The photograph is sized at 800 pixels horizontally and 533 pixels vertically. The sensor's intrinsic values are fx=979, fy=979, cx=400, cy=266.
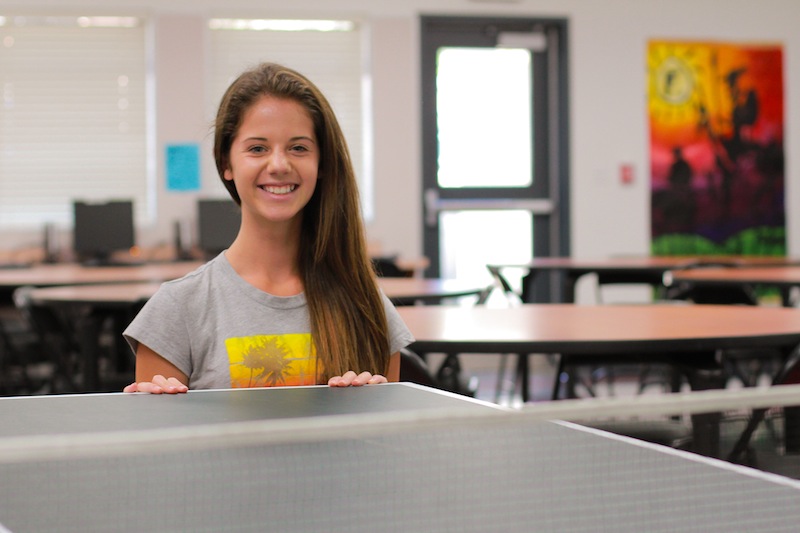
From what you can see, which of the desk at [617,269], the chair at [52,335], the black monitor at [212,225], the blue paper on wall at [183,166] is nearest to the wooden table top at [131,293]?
the chair at [52,335]

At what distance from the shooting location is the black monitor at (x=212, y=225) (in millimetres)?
6895

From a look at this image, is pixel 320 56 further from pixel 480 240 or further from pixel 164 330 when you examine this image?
pixel 164 330

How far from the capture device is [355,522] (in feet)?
2.39

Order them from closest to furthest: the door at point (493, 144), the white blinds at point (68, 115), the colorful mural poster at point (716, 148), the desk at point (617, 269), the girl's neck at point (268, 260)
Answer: the girl's neck at point (268, 260)
the desk at point (617, 269)
the white blinds at point (68, 115)
the door at point (493, 144)
the colorful mural poster at point (716, 148)

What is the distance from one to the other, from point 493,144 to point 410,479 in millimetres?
7111

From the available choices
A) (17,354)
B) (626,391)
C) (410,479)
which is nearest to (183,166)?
(17,354)

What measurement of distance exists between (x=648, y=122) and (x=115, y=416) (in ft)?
23.8

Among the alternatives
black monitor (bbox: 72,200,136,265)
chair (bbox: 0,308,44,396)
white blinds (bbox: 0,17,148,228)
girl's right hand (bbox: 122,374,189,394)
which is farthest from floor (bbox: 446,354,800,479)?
white blinds (bbox: 0,17,148,228)

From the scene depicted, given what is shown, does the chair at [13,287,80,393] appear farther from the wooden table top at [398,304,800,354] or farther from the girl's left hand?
the girl's left hand

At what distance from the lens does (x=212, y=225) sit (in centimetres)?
694

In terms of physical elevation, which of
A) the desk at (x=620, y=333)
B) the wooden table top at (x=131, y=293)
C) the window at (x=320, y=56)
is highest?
the window at (x=320, y=56)

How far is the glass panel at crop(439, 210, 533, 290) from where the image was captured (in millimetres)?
7691

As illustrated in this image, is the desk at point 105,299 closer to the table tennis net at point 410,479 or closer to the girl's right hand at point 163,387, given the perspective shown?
the girl's right hand at point 163,387

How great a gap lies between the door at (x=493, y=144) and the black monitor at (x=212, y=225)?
1.58m
